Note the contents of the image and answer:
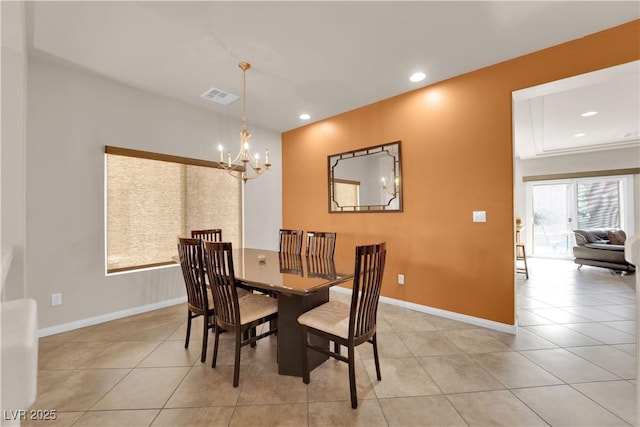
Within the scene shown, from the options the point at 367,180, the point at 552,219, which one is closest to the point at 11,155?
the point at 367,180

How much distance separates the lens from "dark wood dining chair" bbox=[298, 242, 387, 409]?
1702 millimetres

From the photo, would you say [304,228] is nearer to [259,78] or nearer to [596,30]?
[259,78]

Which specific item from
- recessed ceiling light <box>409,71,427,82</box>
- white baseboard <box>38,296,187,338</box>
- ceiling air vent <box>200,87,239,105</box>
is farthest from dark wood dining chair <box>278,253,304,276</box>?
recessed ceiling light <box>409,71,427,82</box>

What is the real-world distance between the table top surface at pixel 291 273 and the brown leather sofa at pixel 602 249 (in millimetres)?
5987

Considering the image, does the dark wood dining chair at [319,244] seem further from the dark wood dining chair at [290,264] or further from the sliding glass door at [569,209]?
the sliding glass door at [569,209]

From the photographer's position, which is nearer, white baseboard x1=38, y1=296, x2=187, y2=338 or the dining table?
the dining table

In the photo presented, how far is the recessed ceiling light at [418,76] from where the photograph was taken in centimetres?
304

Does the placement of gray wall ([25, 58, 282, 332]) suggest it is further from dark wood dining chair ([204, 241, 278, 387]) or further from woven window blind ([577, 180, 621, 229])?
woven window blind ([577, 180, 621, 229])

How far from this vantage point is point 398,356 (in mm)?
2295

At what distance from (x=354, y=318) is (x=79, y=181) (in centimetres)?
323

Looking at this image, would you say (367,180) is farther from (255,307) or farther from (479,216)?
(255,307)

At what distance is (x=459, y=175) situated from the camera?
3.08 metres

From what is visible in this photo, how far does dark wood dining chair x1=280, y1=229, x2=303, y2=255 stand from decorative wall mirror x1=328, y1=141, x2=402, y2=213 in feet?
3.54

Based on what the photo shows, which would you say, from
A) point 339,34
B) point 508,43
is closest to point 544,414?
point 508,43
